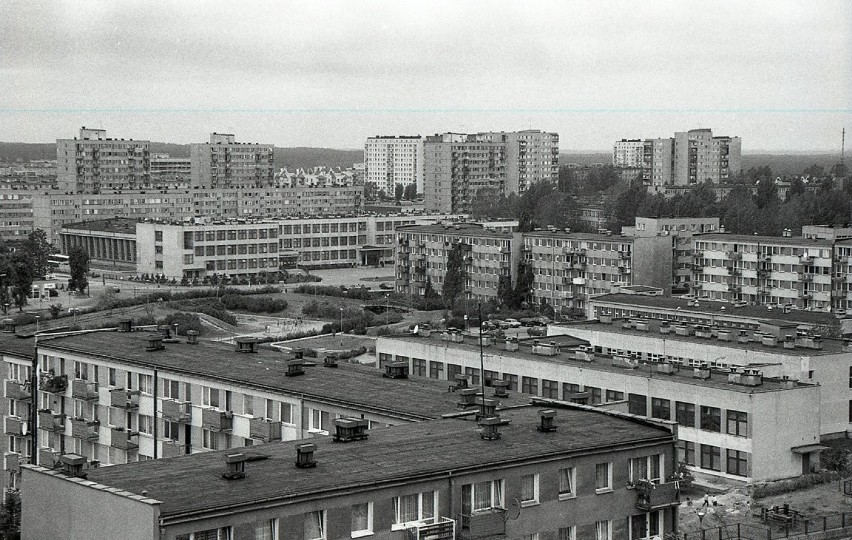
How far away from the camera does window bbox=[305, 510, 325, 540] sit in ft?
20.0

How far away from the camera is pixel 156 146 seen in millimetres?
56500

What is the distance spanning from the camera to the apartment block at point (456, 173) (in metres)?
47.8

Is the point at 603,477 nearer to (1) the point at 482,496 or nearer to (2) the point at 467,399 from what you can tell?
(1) the point at 482,496

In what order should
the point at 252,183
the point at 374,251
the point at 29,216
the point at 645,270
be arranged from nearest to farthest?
the point at 645,270
the point at 374,251
the point at 29,216
the point at 252,183

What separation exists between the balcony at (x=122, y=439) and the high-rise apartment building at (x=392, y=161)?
54075 millimetres

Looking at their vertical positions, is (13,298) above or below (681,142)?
below

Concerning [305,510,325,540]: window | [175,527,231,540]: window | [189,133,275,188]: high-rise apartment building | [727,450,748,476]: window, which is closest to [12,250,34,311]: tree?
[727,450,748,476]: window

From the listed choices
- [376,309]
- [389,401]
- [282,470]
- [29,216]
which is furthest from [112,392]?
[29,216]

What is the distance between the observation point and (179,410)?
10.1 metres

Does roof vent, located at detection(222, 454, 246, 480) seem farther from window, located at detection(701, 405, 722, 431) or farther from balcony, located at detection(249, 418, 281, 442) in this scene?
window, located at detection(701, 405, 722, 431)

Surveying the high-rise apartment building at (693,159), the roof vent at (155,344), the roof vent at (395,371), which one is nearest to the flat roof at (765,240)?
the roof vent at (395,371)

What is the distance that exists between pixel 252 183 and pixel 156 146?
9008 mm

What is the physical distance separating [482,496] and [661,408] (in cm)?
528

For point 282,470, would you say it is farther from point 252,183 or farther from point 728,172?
point 728,172
